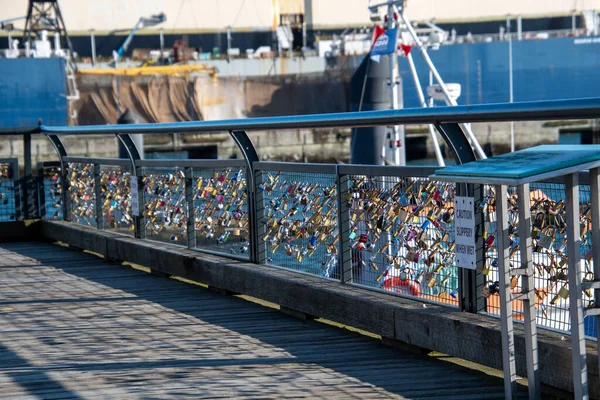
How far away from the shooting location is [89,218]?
36.3 ft

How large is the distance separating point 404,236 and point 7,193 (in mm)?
7639

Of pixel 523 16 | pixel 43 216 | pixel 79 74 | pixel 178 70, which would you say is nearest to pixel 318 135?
pixel 178 70

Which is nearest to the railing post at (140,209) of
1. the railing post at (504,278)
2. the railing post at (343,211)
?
the railing post at (343,211)

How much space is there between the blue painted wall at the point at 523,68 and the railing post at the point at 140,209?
158ft

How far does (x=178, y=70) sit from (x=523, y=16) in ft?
72.0

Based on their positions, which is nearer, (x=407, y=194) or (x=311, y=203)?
(x=407, y=194)

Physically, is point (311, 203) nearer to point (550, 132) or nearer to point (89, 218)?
point (89, 218)

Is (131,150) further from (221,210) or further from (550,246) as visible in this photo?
(550,246)

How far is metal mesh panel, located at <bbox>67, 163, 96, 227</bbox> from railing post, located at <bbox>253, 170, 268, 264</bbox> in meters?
3.67

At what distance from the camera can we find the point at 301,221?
6.78 metres

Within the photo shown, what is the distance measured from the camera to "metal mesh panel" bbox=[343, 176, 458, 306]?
5336 millimetres

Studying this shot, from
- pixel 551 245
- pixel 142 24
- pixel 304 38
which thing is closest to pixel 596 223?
pixel 551 245

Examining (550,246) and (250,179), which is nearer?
(550,246)

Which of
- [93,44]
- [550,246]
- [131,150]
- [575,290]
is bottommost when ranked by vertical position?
[575,290]
